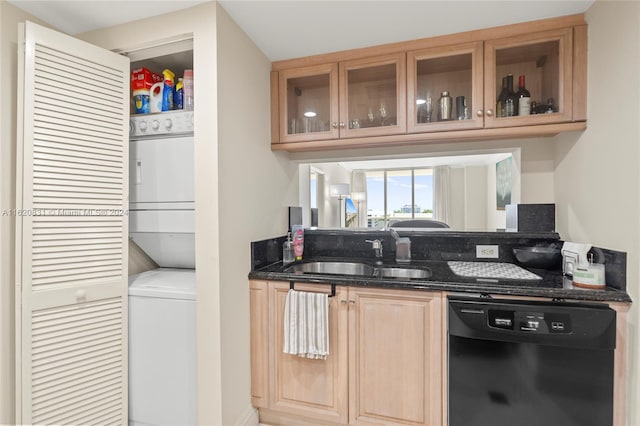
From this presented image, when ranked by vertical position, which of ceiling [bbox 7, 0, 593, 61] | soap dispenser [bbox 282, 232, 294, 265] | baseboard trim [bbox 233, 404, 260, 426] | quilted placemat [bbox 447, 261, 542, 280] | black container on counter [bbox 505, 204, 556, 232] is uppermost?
ceiling [bbox 7, 0, 593, 61]

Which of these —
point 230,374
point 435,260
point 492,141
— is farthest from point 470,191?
point 230,374

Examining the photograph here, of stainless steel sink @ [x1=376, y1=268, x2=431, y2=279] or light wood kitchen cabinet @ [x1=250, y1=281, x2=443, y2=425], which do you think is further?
stainless steel sink @ [x1=376, y1=268, x2=431, y2=279]

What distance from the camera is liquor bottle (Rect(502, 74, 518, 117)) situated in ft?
5.78

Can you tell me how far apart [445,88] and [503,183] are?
2.64 ft

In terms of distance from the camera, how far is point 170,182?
1702 mm

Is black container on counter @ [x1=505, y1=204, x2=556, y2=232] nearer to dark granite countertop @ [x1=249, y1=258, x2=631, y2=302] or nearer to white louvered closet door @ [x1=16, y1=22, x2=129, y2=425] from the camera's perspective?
dark granite countertop @ [x1=249, y1=258, x2=631, y2=302]

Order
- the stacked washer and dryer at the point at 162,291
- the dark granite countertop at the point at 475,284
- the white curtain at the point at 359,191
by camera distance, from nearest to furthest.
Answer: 1. the dark granite countertop at the point at 475,284
2. the stacked washer and dryer at the point at 162,291
3. the white curtain at the point at 359,191

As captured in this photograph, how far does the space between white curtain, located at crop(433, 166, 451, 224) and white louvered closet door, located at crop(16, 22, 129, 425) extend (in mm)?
2231

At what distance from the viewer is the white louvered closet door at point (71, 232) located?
1.34m

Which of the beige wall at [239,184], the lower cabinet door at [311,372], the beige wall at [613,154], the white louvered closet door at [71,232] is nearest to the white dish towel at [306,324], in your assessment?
the lower cabinet door at [311,372]

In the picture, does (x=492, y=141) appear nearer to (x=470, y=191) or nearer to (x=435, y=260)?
(x=470, y=191)

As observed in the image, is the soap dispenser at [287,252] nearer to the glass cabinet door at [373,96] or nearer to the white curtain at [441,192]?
the glass cabinet door at [373,96]

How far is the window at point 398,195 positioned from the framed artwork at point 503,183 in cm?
53

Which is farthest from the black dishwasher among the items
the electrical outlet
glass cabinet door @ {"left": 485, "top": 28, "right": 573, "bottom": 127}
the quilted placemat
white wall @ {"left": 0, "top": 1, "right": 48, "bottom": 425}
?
white wall @ {"left": 0, "top": 1, "right": 48, "bottom": 425}
